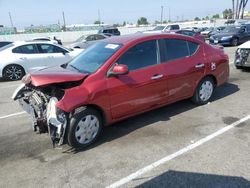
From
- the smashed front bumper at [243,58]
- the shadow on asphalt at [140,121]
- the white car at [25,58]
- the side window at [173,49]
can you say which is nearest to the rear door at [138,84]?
the side window at [173,49]

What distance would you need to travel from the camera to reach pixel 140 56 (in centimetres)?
→ 543

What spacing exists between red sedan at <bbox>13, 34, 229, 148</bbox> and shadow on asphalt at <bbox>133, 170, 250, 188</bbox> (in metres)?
1.47

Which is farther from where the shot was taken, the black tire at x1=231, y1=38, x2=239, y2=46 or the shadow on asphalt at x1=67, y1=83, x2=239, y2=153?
the black tire at x1=231, y1=38, x2=239, y2=46

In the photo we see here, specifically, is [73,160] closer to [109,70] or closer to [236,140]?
[109,70]

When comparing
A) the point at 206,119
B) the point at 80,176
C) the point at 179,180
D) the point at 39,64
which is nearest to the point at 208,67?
the point at 206,119

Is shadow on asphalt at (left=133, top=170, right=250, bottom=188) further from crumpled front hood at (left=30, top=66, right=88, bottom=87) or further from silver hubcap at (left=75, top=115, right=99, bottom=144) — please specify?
crumpled front hood at (left=30, top=66, right=88, bottom=87)

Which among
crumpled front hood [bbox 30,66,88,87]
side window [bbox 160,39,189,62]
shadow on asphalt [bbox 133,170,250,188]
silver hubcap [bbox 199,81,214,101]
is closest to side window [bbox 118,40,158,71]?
side window [bbox 160,39,189,62]

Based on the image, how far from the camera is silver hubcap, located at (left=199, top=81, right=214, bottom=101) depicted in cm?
665

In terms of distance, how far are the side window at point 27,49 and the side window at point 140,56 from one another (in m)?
7.65

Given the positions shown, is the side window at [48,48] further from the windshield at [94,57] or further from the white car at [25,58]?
the windshield at [94,57]

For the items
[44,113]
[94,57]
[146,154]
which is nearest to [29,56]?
[94,57]

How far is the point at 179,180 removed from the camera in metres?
3.78

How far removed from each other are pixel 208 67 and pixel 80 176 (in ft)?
12.8

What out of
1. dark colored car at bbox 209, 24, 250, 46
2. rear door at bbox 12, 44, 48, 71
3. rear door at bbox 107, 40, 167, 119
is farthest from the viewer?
dark colored car at bbox 209, 24, 250, 46
